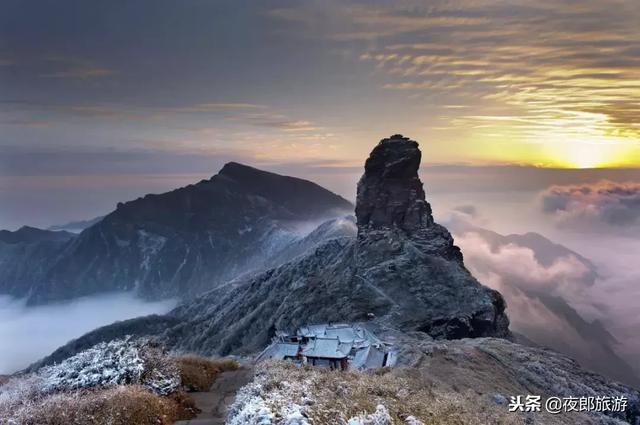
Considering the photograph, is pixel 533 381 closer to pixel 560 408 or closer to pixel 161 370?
pixel 560 408

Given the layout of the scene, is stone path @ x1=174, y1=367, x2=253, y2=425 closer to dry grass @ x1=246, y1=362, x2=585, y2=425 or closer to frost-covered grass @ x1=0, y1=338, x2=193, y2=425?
frost-covered grass @ x1=0, y1=338, x2=193, y2=425

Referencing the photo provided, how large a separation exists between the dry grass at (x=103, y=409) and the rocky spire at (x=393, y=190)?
142 metres

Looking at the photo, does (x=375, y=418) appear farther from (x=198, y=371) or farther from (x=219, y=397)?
(x=198, y=371)

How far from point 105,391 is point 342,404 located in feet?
37.1

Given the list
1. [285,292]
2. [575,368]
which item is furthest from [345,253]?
[575,368]

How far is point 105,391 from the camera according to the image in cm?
2630

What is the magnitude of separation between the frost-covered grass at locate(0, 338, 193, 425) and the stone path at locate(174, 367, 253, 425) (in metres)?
1.11

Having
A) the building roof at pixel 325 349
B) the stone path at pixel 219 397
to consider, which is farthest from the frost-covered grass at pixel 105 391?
the building roof at pixel 325 349

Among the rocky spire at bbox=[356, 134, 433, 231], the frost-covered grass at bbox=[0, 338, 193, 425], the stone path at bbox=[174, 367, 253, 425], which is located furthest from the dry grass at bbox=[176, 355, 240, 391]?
the rocky spire at bbox=[356, 134, 433, 231]

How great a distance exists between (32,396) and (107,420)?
256 inches

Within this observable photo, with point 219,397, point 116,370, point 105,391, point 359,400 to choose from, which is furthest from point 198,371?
point 359,400

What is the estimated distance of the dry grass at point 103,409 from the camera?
2320 centimetres

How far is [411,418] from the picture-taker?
23.8 metres

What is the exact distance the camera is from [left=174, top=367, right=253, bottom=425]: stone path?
27.1m
